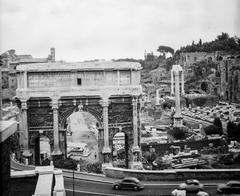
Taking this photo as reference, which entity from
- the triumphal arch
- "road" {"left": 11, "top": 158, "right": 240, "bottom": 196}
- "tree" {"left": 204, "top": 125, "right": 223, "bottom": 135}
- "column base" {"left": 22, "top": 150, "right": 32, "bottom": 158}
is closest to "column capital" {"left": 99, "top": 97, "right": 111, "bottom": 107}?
the triumphal arch

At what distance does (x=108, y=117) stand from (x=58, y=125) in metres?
2.60

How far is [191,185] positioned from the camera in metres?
12.4

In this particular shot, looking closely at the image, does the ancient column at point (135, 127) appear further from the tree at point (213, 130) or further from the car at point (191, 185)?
the tree at point (213, 130)

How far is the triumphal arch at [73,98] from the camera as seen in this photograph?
57.7 ft

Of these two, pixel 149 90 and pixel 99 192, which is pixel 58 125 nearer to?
pixel 99 192

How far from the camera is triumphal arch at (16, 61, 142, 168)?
17578 mm

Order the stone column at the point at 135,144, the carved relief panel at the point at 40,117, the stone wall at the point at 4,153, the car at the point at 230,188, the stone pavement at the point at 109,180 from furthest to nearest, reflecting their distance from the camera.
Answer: the stone column at the point at 135,144 → the carved relief panel at the point at 40,117 → the stone pavement at the point at 109,180 → the car at the point at 230,188 → the stone wall at the point at 4,153

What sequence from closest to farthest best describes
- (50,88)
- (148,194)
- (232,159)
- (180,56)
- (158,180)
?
1. (148,194)
2. (158,180)
3. (50,88)
4. (232,159)
5. (180,56)

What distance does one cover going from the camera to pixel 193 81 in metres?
78.9

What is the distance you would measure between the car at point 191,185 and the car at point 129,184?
1.53 metres

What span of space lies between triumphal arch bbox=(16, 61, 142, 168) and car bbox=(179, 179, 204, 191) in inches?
221

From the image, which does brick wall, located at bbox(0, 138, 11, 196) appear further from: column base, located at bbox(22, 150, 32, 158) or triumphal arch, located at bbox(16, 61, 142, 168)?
column base, located at bbox(22, 150, 32, 158)

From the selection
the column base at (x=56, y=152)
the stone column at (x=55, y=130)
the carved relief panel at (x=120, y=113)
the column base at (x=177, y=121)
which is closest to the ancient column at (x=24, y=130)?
the column base at (x=56, y=152)

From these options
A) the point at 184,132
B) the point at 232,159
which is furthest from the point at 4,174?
the point at 184,132
